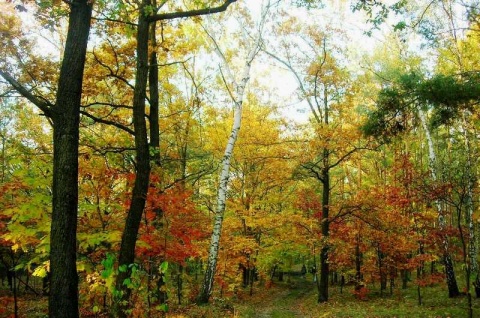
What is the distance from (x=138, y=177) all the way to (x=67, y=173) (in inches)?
63.2

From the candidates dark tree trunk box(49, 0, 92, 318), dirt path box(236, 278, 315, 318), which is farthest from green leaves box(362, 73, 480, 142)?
dirt path box(236, 278, 315, 318)

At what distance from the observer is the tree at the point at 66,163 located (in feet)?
11.8

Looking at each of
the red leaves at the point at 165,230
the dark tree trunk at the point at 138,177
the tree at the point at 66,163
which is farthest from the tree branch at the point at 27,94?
the red leaves at the point at 165,230

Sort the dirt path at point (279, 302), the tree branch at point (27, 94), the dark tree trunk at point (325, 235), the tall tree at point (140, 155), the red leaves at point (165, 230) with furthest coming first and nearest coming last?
the dark tree trunk at point (325, 235) < the dirt path at point (279, 302) < the red leaves at point (165, 230) < the tall tree at point (140, 155) < the tree branch at point (27, 94)

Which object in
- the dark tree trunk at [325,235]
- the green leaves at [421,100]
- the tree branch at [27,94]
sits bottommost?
the dark tree trunk at [325,235]

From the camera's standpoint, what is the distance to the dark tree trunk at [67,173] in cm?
360

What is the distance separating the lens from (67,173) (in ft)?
12.3

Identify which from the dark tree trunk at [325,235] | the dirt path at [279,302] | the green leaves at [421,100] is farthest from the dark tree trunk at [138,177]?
the dark tree trunk at [325,235]

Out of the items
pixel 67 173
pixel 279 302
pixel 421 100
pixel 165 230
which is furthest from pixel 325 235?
pixel 67 173

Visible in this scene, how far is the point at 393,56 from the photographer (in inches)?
768

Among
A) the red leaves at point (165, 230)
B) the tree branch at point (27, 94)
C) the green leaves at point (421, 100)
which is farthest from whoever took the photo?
the green leaves at point (421, 100)

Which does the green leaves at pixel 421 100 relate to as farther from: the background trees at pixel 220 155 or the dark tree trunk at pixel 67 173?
the dark tree trunk at pixel 67 173

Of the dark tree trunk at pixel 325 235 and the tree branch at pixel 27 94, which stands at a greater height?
A: the tree branch at pixel 27 94

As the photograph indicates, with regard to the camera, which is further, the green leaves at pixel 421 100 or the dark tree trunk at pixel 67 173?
the green leaves at pixel 421 100
